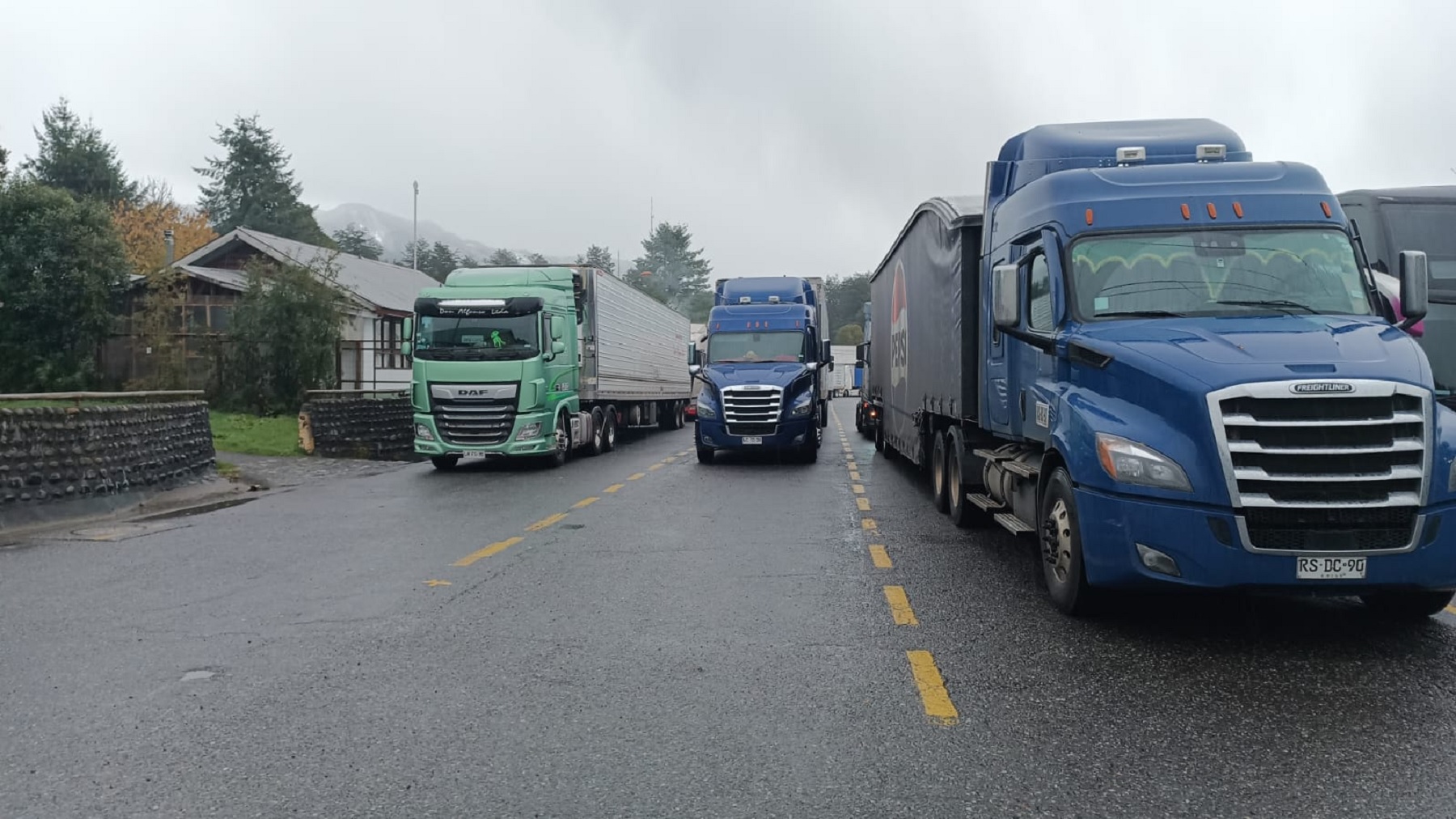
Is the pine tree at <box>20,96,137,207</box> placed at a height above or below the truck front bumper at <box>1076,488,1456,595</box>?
above

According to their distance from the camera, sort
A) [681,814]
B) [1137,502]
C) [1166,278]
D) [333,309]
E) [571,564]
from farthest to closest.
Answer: [333,309] → [571,564] → [1166,278] → [1137,502] → [681,814]

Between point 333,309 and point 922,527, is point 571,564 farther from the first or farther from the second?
point 333,309

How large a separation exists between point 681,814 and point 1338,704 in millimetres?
3204

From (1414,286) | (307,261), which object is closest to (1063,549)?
(1414,286)

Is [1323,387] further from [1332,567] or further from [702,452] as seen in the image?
[702,452]

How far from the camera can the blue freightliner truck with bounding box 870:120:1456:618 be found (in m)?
Result: 5.75

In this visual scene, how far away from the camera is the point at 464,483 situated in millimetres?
16406

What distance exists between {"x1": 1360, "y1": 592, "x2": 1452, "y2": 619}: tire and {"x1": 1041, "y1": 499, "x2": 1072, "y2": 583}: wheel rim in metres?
1.67

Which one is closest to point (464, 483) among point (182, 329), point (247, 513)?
point (247, 513)

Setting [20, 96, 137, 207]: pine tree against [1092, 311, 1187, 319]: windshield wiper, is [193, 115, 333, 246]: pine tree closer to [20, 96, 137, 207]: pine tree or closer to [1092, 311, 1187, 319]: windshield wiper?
[20, 96, 137, 207]: pine tree

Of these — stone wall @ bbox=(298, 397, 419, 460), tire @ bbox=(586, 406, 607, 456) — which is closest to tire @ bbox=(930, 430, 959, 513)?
tire @ bbox=(586, 406, 607, 456)

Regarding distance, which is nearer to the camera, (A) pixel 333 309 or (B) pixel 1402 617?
(B) pixel 1402 617

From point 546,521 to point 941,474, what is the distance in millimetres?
4389

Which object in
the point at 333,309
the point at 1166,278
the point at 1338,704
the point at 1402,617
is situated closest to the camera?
the point at 1338,704
